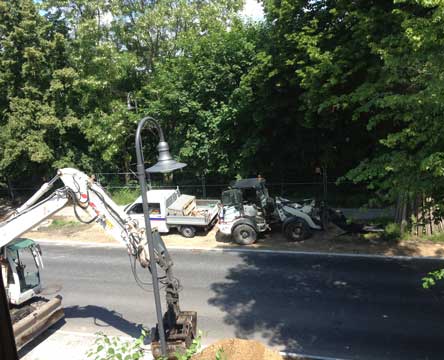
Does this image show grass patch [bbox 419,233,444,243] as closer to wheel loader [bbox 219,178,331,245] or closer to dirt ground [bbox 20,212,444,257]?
dirt ground [bbox 20,212,444,257]

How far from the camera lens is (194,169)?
21031 millimetres

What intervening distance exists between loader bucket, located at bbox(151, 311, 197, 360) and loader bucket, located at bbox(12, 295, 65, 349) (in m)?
3.03

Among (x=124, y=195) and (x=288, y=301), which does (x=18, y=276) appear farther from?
(x=124, y=195)

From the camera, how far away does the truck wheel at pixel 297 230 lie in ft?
47.6

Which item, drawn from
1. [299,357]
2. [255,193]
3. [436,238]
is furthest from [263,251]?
[299,357]

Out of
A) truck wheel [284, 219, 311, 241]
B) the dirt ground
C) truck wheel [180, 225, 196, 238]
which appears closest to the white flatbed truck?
truck wheel [180, 225, 196, 238]

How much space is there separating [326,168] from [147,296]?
444 inches

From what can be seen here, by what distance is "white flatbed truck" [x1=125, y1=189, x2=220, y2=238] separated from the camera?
16.0 metres

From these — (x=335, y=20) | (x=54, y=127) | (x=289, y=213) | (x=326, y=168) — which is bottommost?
(x=289, y=213)

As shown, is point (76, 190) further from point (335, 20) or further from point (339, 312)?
point (335, 20)

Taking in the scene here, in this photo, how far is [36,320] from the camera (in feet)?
28.7

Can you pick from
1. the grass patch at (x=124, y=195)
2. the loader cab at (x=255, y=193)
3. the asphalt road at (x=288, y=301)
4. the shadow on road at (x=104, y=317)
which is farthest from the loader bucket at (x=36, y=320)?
the grass patch at (x=124, y=195)

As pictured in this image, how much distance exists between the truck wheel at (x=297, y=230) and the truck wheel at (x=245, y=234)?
1290 mm

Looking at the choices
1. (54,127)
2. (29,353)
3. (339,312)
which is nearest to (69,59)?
(54,127)
